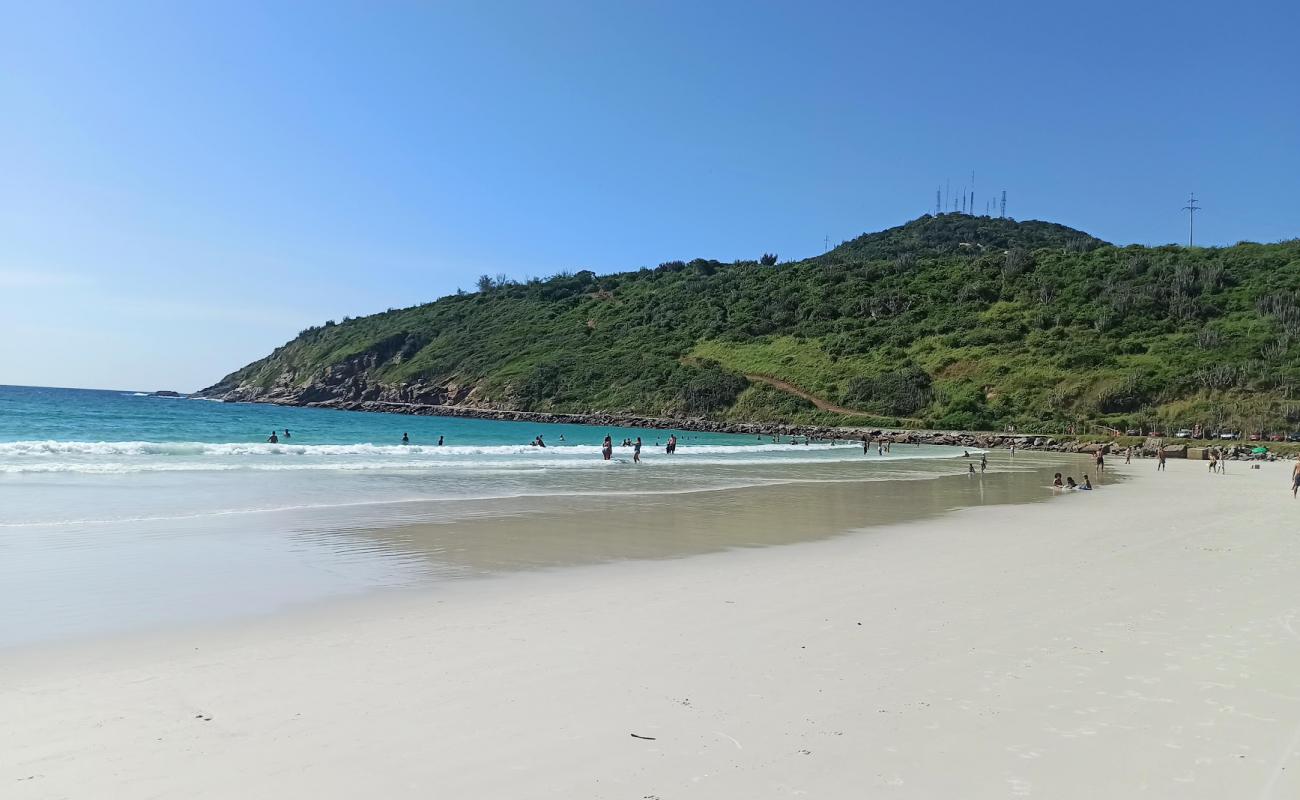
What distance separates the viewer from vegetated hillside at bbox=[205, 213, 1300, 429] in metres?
67.4

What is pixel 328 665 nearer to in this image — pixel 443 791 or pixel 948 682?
pixel 443 791

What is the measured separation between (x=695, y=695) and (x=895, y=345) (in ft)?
284

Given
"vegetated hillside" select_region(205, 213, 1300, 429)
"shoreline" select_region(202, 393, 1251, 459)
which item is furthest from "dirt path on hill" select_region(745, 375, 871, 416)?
"shoreline" select_region(202, 393, 1251, 459)

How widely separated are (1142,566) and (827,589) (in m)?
5.47

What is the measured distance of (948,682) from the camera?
630 cm

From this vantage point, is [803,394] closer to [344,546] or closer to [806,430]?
[806,430]

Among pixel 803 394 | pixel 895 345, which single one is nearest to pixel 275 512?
pixel 803 394

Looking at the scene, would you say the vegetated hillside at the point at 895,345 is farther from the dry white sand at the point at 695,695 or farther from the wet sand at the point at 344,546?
the dry white sand at the point at 695,695

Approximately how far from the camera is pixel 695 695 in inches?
234

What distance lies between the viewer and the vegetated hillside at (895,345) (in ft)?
221

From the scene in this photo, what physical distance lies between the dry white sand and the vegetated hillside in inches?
2473

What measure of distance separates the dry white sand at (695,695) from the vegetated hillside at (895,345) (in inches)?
2473

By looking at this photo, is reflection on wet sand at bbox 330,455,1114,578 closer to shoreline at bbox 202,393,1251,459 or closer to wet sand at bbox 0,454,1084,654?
wet sand at bbox 0,454,1084,654

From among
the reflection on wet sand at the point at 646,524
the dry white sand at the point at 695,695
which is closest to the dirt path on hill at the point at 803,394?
the reflection on wet sand at the point at 646,524
